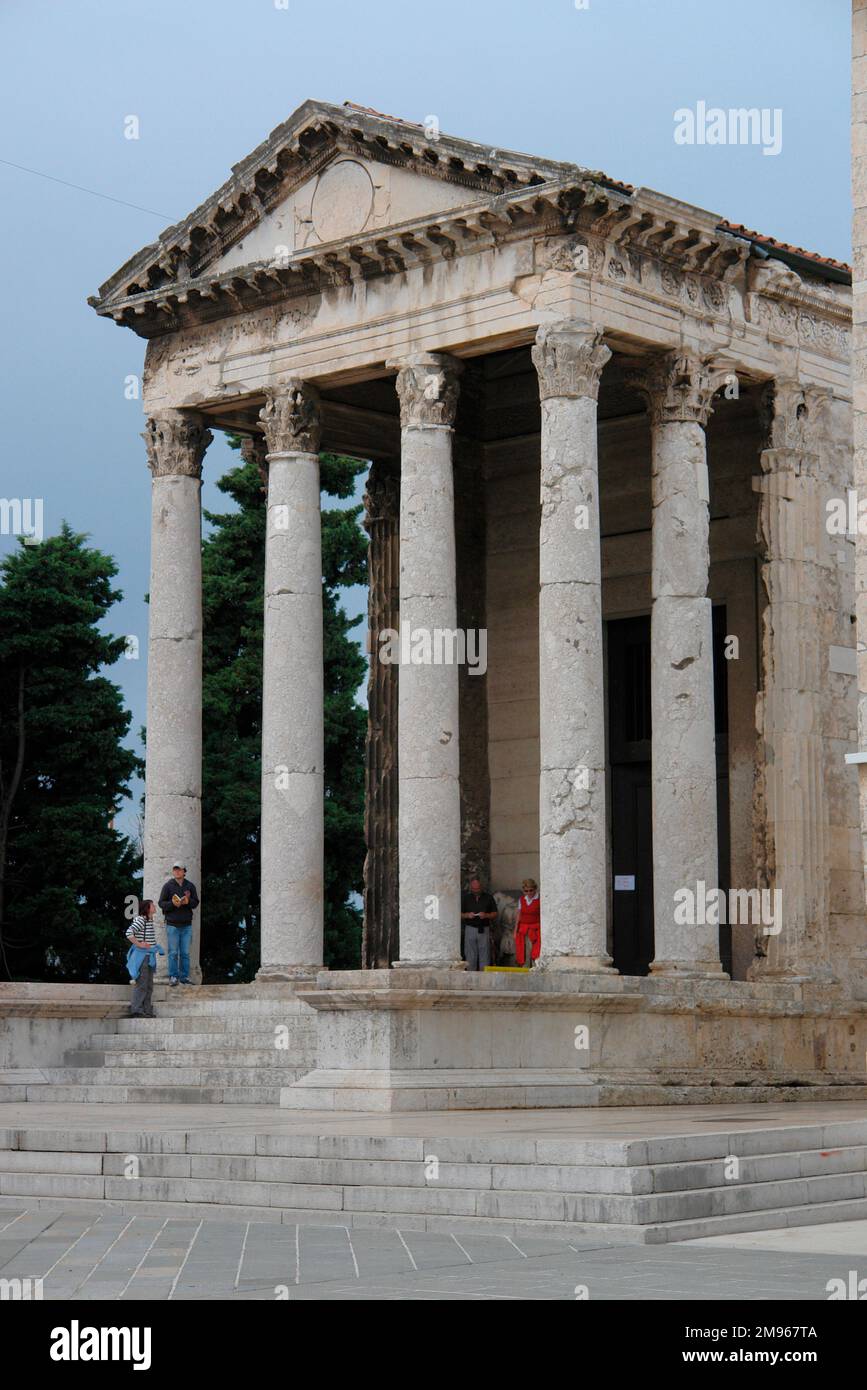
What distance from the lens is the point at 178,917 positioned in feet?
99.0

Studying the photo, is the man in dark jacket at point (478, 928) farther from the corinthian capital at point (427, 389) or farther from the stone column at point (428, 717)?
the corinthian capital at point (427, 389)

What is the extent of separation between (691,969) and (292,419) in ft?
Answer: 31.3

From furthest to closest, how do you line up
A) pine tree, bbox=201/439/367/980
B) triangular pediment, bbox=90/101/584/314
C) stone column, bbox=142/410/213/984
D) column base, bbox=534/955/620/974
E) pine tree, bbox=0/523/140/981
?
pine tree, bbox=201/439/367/980 < pine tree, bbox=0/523/140/981 < stone column, bbox=142/410/213/984 < triangular pediment, bbox=90/101/584/314 < column base, bbox=534/955/620/974

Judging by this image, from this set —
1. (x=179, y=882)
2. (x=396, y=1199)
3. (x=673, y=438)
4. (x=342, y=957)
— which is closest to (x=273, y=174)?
(x=673, y=438)

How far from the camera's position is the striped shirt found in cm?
2914

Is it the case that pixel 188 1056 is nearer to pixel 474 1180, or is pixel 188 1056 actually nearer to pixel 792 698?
Answer: pixel 792 698

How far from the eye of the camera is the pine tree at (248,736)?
49344 mm

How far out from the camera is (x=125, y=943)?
1866 inches

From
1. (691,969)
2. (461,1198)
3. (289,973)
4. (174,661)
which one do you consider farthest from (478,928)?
(461,1198)

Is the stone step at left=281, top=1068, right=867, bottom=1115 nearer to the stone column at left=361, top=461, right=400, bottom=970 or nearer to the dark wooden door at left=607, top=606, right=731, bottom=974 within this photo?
the dark wooden door at left=607, top=606, right=731, bottom=974

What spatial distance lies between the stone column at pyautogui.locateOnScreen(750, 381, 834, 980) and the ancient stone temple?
53 mm

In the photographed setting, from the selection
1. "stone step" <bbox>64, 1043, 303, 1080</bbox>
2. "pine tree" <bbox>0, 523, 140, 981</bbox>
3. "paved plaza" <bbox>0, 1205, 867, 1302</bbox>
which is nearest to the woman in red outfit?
"stone step" <bbox>64, 1043, 303, 1080</bbox>

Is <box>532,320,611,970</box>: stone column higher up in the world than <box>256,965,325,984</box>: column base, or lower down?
higher up

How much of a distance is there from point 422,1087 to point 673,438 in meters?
10.3
